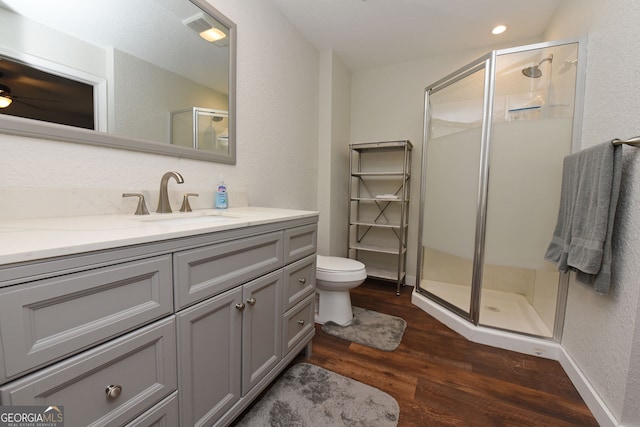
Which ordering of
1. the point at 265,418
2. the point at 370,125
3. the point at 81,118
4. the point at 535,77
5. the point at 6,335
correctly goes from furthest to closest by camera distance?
the point at 370,125 < the point at 535,77 < the point at 265,418 < the point at 81,118 < the point at 6,335

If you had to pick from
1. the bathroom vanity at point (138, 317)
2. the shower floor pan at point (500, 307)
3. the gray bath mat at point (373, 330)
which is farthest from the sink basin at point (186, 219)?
the shower floor pan at point (500, 307)

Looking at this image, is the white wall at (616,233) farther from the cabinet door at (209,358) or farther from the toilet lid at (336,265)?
the cabinet door at (209,358)

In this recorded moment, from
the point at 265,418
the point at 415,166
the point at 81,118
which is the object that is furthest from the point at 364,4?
the point at 265,418

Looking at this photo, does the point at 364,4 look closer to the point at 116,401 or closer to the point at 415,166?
the point at 415,166

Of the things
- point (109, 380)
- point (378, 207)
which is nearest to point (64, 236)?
point (109, 380)

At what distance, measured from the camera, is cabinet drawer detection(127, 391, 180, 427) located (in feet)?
2.27

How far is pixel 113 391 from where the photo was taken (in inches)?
24.7

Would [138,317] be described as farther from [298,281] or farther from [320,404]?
[320,404]

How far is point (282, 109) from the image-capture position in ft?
6.61

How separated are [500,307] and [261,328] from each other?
1978mm

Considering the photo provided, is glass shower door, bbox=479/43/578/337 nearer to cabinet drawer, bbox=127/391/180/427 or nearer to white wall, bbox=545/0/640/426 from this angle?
white wall, bbox=545/0/640/426

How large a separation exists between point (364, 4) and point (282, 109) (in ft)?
3.01

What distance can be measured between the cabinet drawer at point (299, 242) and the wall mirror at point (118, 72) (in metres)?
0.65

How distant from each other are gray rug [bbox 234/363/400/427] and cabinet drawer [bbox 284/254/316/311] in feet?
1.35
